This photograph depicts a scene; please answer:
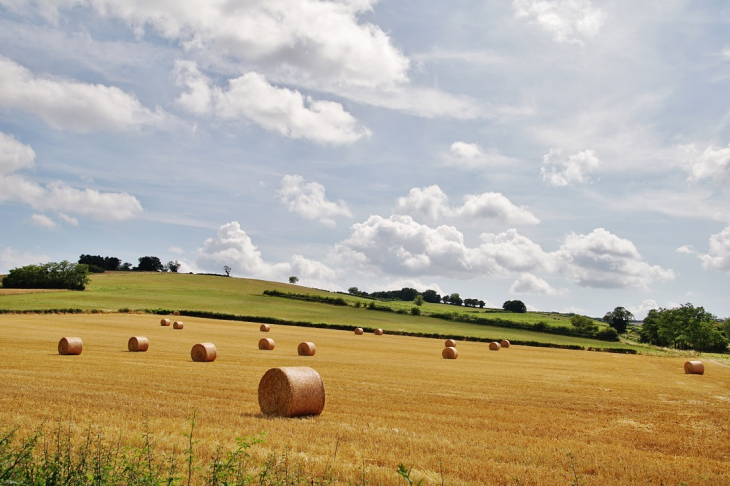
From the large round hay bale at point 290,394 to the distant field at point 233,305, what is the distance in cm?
5896

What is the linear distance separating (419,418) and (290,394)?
126 inches

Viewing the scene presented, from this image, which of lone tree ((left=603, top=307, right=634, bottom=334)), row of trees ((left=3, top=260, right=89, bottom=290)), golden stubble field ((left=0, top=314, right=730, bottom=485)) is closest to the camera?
golden stubble field ((left=0, top=314, right=730, bottom=485))

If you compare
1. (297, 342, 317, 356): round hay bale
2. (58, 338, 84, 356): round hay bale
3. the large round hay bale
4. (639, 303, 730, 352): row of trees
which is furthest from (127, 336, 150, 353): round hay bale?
(639, 303, 730, 352): row of trees

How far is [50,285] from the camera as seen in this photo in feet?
316

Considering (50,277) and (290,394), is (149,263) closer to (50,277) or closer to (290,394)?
(50,277)

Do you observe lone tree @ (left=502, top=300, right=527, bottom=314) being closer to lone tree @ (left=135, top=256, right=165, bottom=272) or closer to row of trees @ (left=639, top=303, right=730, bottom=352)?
row of trees @ (left=639, top=303, right=730, bottom=352)

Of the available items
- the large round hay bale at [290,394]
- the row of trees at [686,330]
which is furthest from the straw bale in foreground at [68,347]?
the row of trees at [686,330]

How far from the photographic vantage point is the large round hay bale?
44.6 ft

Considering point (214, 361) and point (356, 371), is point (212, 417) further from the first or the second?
point (214, 361)

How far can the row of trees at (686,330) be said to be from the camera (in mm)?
98688

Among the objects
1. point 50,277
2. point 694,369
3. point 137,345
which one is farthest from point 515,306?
point 137,345

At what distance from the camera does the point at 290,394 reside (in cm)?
1357

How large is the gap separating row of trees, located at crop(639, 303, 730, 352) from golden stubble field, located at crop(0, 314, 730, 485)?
289 ft

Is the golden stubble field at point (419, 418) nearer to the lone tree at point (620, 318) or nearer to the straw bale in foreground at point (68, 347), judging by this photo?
the straw bale in foreground at point (68, 347)
